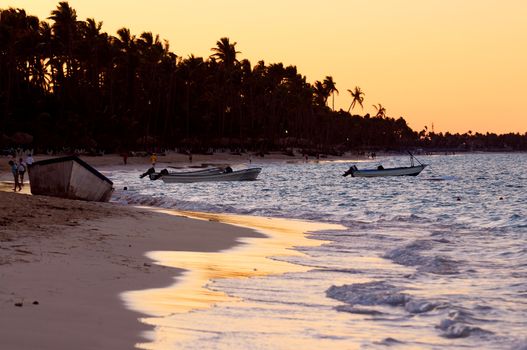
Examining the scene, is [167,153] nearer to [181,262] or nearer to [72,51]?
[72,51]

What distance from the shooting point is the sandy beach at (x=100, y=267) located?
8.15 m

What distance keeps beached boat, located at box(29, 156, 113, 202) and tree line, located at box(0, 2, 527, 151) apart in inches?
2189

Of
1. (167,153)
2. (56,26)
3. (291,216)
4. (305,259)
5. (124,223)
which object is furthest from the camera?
(167,153)

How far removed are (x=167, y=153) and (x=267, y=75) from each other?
6112 cm

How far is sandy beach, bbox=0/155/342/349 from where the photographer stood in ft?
26.7

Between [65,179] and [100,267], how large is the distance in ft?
59.4

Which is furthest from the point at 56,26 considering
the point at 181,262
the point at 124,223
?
the point at 181,262

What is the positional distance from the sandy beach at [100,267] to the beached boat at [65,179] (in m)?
6.32

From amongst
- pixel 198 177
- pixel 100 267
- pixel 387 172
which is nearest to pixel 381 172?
pixel 387 172

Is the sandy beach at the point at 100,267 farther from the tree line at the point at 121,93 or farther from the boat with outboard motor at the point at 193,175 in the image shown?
the tree line at the point at 121,93

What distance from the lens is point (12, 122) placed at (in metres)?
89.4

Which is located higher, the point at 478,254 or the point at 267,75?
the point at 267,75

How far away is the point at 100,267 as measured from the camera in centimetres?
1258

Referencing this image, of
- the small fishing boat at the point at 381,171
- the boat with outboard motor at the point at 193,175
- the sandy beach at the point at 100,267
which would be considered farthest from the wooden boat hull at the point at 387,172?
the sandy beach at the point at 100,267
